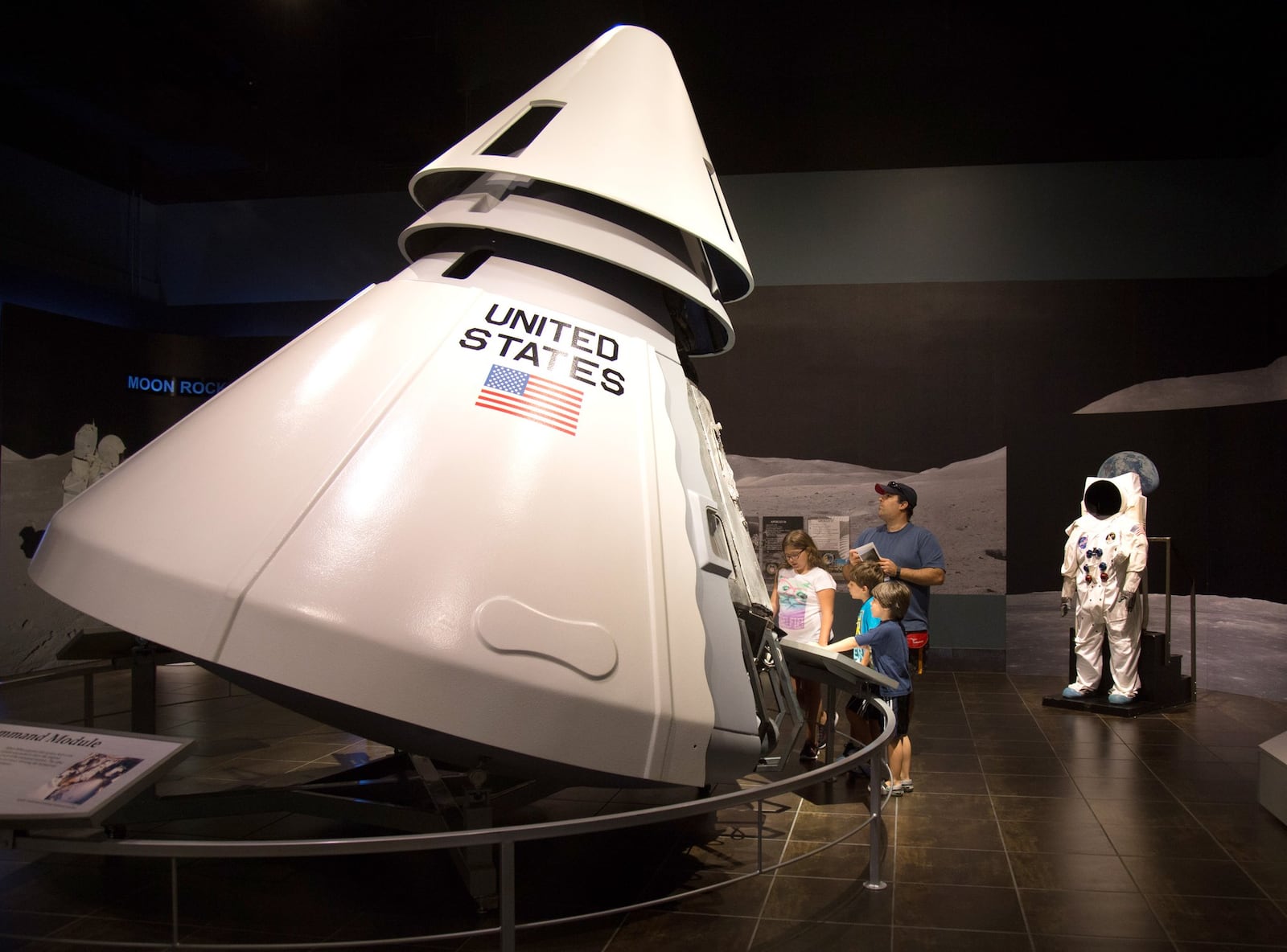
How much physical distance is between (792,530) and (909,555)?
3.48m

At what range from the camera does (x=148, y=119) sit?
8289mm

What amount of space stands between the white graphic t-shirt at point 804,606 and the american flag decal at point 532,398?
9.08 ft

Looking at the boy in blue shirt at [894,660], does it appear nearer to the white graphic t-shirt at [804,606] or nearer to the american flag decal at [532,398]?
the white graphic t-shirt at [804,606]

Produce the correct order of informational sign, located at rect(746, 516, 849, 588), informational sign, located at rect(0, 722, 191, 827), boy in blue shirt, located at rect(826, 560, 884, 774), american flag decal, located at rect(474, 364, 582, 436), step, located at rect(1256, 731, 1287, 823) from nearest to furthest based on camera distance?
informational sign, located at rect(0, 722, 191, 827)
american flag decal, located at rect(474, 364, 582, 436)
step, located at rect(1256, 731, 1287, 823)
boy in blue shirt, located at rect(826, 560, 884, 774)
informational sign, located at rect(746, 516, 849, 588)

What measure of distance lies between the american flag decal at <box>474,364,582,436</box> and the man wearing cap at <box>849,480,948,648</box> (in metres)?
2.72

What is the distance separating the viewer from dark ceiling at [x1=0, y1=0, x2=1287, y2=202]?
724 centimetres

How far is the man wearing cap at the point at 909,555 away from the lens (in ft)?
18.2

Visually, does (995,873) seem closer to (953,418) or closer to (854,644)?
(854,644)

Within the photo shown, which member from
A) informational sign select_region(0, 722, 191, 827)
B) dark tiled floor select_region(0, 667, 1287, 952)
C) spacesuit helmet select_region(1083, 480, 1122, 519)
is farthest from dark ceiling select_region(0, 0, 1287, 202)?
informational sign select_region(0, 722, 191, 827)

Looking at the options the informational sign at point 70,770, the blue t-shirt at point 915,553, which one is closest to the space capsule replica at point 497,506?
the informational sign at point 70,770

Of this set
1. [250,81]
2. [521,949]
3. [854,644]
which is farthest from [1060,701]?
[250,81]

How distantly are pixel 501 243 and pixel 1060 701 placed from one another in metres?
5.97

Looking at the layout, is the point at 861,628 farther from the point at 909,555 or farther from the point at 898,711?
the point at 909,555

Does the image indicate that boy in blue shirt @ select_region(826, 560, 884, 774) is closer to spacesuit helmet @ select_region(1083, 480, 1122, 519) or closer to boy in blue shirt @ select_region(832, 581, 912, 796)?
boy in blue shirt @ select_region(832, 581, 912, 796)
